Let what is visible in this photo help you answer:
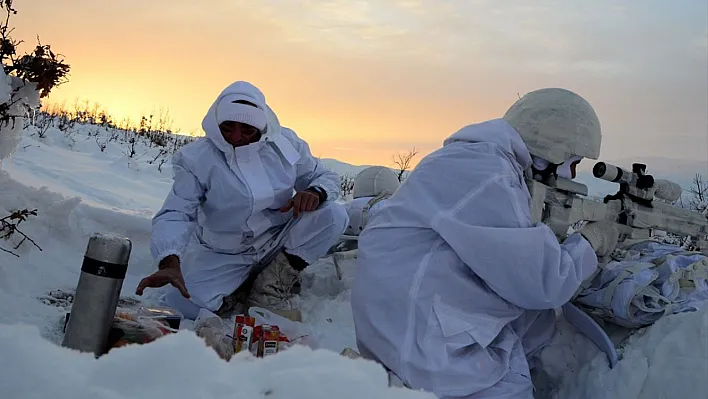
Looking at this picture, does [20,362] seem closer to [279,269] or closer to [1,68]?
[1,68]

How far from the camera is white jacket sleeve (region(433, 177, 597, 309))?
7.25ft

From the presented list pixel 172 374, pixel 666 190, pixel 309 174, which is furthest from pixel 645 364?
pixel 309 174

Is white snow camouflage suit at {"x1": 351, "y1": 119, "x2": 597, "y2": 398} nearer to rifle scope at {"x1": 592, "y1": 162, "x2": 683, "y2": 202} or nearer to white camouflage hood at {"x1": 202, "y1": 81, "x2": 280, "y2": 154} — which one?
rifle scope at {"x1": 592, "y1": 162, "x2": 683, "y2": 202}

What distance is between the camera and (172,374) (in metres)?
0.74

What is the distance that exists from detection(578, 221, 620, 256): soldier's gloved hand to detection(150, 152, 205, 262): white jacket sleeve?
1.99 metres

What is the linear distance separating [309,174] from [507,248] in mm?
2288

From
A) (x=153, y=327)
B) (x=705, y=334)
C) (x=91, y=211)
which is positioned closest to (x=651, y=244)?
(x=705, y=334)

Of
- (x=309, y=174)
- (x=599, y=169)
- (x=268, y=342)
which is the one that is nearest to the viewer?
(x=268, y=342)

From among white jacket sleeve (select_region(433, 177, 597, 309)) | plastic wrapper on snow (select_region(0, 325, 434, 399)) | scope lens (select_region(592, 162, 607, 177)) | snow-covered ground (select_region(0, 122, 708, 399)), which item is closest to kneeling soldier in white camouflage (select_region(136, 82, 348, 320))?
snow-covered ground (select_region(0, 122, 708, 399))

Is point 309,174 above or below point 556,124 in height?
below

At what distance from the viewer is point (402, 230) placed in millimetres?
2455

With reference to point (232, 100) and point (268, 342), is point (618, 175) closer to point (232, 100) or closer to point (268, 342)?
point (268, 342)

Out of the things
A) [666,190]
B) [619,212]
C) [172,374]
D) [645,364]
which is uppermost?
[666,190]

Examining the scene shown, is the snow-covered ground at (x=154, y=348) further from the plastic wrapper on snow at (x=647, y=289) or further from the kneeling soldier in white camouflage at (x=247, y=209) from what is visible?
the kneeling soldier in white camouflage at (x=247, y=209)
